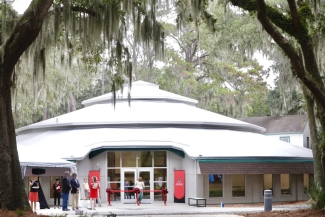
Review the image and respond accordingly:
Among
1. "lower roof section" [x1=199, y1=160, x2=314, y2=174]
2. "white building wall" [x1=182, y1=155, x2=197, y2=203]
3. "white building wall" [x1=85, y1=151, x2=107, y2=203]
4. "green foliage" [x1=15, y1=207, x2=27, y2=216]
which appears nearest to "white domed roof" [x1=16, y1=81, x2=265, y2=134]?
"white building wall" [x1=85, y1=151, x2=107, y2=203]

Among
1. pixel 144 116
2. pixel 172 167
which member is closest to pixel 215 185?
pixel 172 167

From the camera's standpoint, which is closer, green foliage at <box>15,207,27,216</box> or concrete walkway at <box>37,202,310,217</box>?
green foliage at <box>15,207,27,216</box>

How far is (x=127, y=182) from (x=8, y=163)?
58.5 feet

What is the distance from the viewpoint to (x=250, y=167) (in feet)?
103

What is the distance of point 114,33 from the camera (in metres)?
20.6

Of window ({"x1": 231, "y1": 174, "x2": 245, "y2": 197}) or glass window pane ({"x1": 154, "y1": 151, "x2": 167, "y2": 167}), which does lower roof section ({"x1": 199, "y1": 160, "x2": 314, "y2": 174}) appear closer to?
window ({"x1": 231, "y1": 174, "x2": 245, "y2": 197})

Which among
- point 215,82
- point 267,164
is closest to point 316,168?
point 267,164

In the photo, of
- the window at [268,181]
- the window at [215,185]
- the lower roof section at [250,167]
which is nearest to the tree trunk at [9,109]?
the lower roof section at [250,167]

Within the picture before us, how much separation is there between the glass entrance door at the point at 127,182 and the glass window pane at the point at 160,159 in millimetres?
1300

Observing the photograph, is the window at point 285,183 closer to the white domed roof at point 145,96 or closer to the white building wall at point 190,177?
the white building wall at point 190,177

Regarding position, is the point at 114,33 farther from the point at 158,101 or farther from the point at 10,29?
the point at 158,101

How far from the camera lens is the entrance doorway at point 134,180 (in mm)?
32781

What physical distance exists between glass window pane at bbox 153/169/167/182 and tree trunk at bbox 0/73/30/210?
17.6 metres

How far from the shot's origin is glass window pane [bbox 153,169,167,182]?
109 feet
